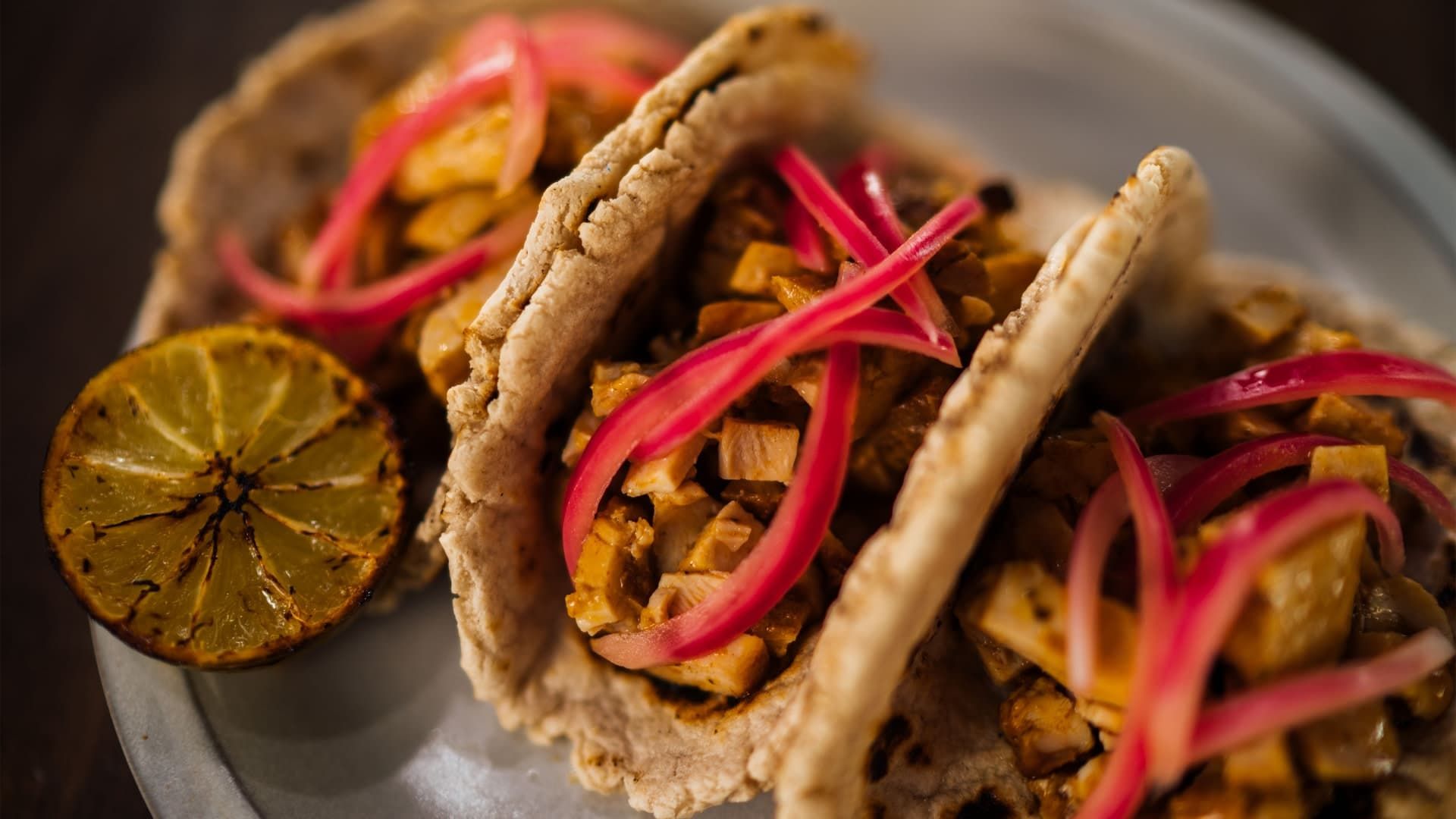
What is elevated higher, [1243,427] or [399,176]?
[399,176]

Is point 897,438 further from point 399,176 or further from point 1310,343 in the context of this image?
point 399,176

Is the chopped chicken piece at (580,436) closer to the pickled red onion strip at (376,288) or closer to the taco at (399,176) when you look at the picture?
the taco at (399,176)

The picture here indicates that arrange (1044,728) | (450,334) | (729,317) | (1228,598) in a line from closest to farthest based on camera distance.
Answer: (1228,598), (1044,728), (729,317), (450,334)

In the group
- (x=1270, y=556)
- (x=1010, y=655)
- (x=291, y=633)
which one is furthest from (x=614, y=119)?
(x=1270, y=556)

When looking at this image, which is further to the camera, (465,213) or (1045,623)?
(465,213)

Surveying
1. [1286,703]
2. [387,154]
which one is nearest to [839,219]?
[1286,703]

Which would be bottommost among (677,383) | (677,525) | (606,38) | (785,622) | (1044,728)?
(1044,728)

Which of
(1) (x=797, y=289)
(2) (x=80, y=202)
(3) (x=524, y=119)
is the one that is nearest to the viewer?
(1) (x=797, y=289)
